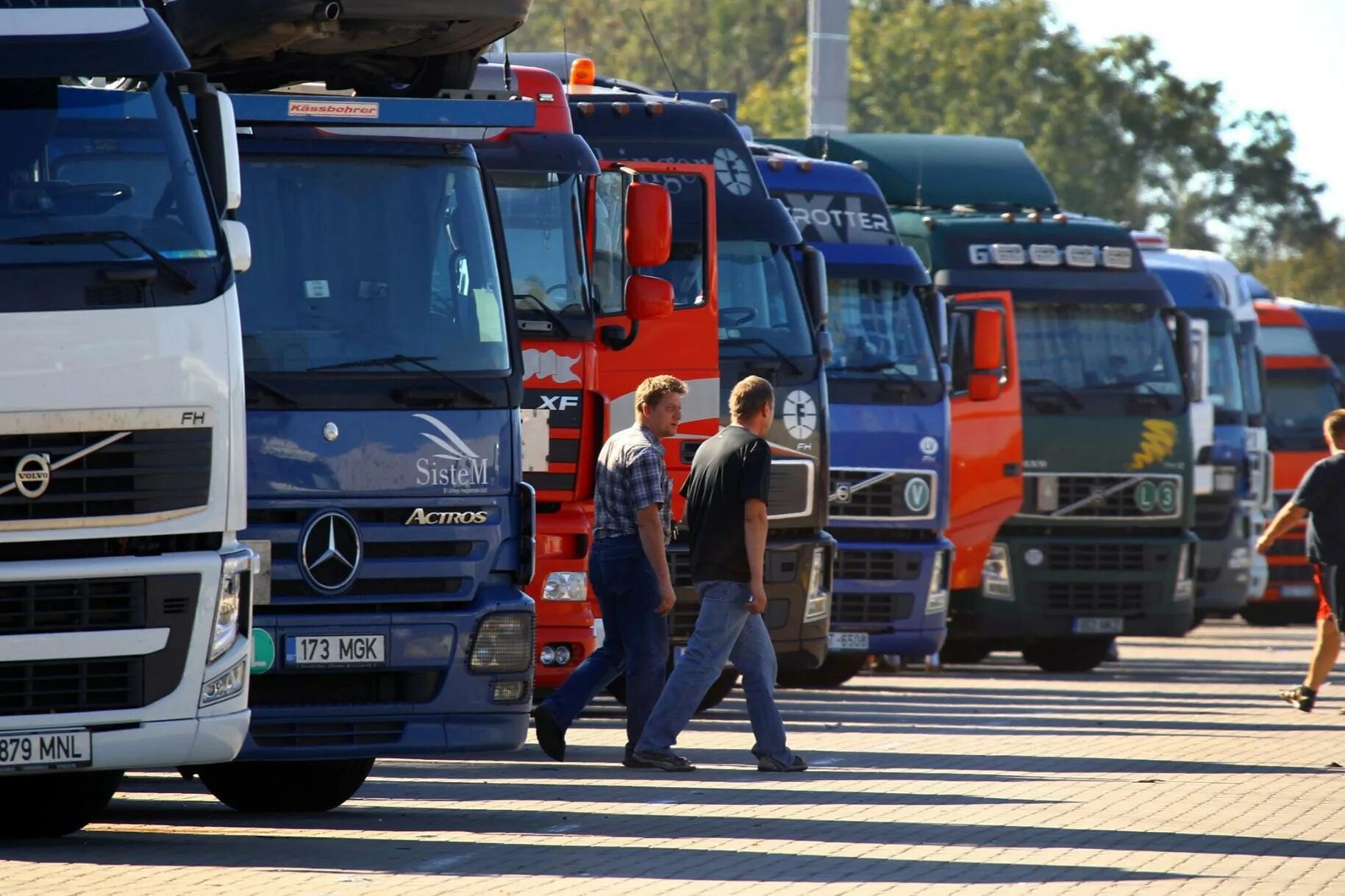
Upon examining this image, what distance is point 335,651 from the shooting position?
33.8 feet

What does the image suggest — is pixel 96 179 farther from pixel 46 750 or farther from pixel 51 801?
pixel 51 801

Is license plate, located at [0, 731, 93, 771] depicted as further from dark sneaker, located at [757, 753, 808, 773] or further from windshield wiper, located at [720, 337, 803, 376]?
windshield wiper, located at [720, 337, 803, 376]

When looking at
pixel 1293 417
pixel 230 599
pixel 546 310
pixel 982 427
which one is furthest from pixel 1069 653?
pixel 230 599

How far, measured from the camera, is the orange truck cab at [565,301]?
Result: 42.8ft

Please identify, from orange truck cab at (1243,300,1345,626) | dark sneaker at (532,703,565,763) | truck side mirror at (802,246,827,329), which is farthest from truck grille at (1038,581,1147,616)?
orange truck cab at (1243,300,1345,626)

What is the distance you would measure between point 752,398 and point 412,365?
8.82 feet

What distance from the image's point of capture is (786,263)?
1634cm

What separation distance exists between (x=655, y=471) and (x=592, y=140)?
380cm

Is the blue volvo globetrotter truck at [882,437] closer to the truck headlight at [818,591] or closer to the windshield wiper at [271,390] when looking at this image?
the truck headlight at [818,591]

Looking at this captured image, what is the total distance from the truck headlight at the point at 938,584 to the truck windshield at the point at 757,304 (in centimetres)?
288

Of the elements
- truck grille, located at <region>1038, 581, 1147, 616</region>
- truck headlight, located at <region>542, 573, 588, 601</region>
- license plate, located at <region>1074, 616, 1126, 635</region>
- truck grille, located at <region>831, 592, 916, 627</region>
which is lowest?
license plate, located at <region>1074, 616, 1126, 635</region>

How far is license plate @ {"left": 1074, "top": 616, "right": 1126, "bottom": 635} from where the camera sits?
2097cm

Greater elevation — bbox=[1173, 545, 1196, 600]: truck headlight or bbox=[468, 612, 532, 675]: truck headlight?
bbox=[468, 612, 532, 675]: truck headlight

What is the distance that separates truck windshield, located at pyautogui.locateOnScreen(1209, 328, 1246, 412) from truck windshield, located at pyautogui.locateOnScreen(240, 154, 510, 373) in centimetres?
1534
